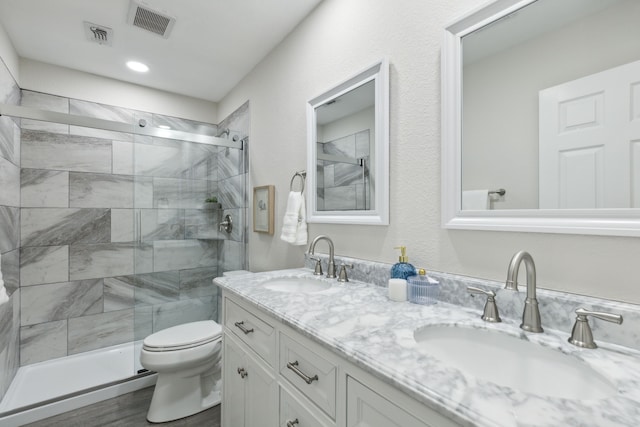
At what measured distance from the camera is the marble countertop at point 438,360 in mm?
469

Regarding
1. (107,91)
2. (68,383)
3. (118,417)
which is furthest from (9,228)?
(118,417)

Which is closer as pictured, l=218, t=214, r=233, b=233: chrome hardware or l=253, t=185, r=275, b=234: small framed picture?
l=253, t=185, r=275, b=234: small framed picture

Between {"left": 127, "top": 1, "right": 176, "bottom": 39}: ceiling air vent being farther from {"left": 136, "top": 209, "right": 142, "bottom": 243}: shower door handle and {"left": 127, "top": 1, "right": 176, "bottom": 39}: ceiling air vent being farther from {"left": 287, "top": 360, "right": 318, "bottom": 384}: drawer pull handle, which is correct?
{"left": 287, "top": 360, "right": 318, "bottom": 384}: drawer pull handle

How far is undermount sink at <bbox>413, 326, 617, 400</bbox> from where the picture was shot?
2.11ft

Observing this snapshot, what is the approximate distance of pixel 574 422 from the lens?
444mm

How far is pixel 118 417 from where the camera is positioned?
185cm

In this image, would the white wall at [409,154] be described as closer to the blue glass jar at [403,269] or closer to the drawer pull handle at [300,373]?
the blue glass jar at [403,269]

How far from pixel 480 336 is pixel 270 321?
2.17 feet

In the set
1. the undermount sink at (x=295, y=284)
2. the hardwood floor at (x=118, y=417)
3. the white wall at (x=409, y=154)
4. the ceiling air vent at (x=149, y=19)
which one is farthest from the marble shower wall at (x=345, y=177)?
the hardwood floor at (x=118, y=417)

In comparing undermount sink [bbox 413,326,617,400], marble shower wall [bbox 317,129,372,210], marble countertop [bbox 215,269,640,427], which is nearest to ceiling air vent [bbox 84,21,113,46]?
marble shower wall [bbox 317,129,372,210]

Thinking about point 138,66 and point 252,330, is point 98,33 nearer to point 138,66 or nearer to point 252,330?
point 138,66

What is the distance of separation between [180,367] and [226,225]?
44.4 inches

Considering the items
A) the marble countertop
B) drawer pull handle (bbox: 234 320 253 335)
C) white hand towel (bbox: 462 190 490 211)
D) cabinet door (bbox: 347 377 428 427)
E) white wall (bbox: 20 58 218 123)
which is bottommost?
drawer pull handle (bbox: 234 320 253 335)

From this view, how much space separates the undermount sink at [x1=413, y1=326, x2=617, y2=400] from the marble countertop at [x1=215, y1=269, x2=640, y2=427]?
0.8 inches
